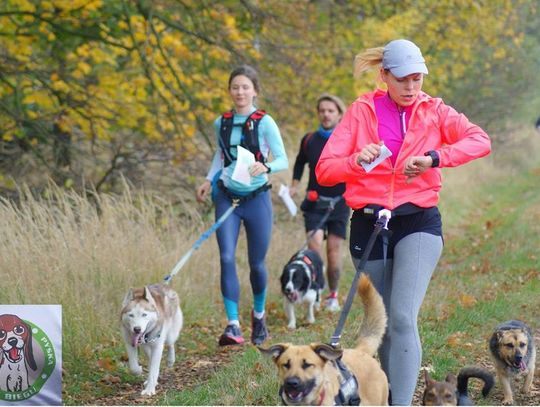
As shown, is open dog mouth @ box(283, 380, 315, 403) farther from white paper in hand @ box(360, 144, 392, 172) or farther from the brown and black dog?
white paper in hand @ box(360, 144, 392, 172)

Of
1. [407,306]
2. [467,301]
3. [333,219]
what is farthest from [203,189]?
[407,306]

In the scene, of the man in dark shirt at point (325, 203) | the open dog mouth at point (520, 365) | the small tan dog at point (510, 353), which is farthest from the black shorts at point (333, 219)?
the open dog mouth at point (520, 365)

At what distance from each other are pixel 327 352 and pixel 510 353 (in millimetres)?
2669

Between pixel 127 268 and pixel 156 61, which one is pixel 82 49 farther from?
pixel 127 268

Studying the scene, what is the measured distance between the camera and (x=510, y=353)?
646 cm

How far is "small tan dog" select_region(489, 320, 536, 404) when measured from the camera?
21.2ft

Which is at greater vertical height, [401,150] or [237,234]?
[401,150]

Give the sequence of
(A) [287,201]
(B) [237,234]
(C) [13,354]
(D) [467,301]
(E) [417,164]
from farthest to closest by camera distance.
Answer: (A) [287,201]
(D) [467,301]
(B) [237,234]
(C) [13,354]
(E) [417,164]

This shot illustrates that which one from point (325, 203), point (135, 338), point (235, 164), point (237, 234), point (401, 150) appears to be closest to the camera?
point (401, 150)

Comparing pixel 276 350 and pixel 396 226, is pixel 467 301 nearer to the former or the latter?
pixel 396 226

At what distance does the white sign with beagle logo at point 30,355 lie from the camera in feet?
18.0

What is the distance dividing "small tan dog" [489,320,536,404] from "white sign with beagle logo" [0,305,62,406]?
9.87 feet

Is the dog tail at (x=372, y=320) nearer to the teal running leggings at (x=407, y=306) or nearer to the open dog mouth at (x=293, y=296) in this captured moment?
the teal running leggings at (x=407, y=306)

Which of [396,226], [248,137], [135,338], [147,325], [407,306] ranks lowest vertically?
[135,338]
